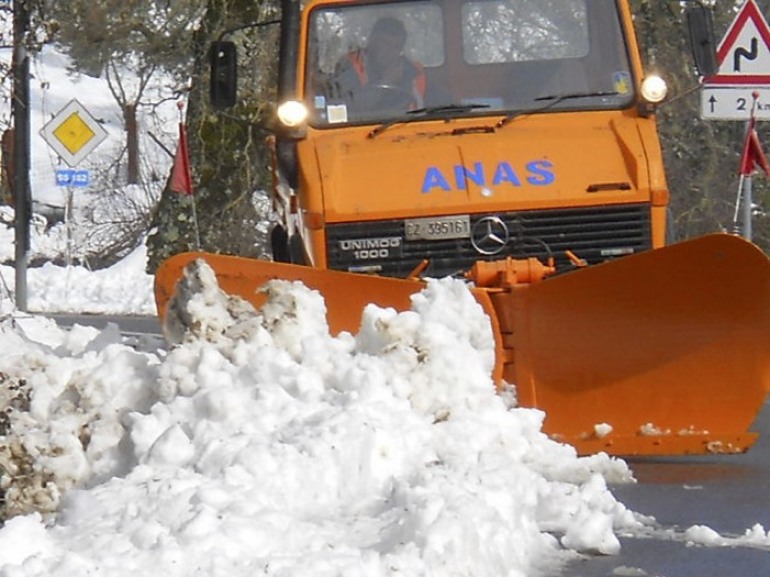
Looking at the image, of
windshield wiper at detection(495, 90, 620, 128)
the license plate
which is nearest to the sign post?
windshield wiper at detection(495, 90, 620, 128)

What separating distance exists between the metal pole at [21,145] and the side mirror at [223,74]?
2540 millimetres

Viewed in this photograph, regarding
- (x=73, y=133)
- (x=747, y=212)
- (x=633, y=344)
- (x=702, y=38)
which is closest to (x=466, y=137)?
(x=702, y=38)

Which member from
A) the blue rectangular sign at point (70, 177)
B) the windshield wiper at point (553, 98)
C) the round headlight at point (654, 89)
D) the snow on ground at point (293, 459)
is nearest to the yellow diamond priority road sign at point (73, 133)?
the blue rectangular sign at point (70, 177)

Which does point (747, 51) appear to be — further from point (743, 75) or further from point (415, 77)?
point (415, 77)

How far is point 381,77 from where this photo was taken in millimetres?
8461

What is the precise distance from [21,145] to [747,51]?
769cm

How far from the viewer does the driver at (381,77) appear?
27.6 feet

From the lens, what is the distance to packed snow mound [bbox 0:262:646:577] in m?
4.62

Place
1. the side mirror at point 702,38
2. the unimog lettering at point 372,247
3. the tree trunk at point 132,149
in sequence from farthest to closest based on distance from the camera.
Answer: the tree trunk at point 132,149 < the side mirror at point 702,38 < the unimog lettering at point 372,247

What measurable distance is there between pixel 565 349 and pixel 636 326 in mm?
302

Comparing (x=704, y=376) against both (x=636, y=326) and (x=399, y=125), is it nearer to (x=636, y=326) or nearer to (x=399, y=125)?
(x=636, y=326)

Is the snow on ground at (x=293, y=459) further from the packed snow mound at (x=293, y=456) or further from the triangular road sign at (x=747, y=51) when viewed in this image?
the triangular road sign at (x=747, y=51)

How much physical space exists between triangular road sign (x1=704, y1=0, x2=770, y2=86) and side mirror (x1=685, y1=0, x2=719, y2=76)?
416 centimetres

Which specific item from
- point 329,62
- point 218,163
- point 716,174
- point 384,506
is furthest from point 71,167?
point 384,506
